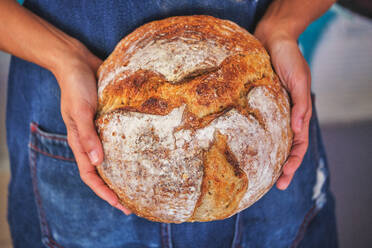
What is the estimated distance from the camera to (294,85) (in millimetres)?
862

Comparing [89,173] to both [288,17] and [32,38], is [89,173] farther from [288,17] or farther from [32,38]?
[288,17]

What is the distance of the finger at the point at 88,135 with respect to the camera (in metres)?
0.77

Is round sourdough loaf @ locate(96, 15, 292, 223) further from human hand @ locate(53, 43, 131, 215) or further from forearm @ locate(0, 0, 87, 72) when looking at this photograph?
forearm @ locate(0, 0, 87, 72)

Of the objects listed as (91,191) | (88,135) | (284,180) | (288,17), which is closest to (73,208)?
(91,191)

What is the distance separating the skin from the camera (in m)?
0.80

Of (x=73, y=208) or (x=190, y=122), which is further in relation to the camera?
(x=73, y=208)

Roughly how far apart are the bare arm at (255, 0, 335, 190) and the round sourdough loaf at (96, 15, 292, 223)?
0.18 ft

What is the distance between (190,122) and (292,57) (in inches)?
15.4

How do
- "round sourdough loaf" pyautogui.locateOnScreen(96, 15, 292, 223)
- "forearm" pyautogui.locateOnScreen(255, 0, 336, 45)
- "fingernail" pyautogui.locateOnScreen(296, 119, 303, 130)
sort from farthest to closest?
1. "forearm" pyautogui.locateOnScreen(255, 0, 336, 45)
2. "fingernail" pyautogui.locateOnScreen(296, 119, 303, 130)
3. "round sourdough loaf" pyautogui.locateOnScreen(96, 15, 292, 223)

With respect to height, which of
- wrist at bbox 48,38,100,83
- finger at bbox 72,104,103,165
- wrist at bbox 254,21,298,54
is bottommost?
finger at bbox 72,104,103,165

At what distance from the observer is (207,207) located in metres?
0.81

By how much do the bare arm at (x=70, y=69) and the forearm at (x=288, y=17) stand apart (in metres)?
0.60

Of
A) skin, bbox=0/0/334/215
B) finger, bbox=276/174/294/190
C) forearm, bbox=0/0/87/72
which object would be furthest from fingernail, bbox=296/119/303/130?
forearm, bbox=0/0/87/72

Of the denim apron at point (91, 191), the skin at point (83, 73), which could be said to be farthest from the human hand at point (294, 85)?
the denim apron at point (91, 191)
